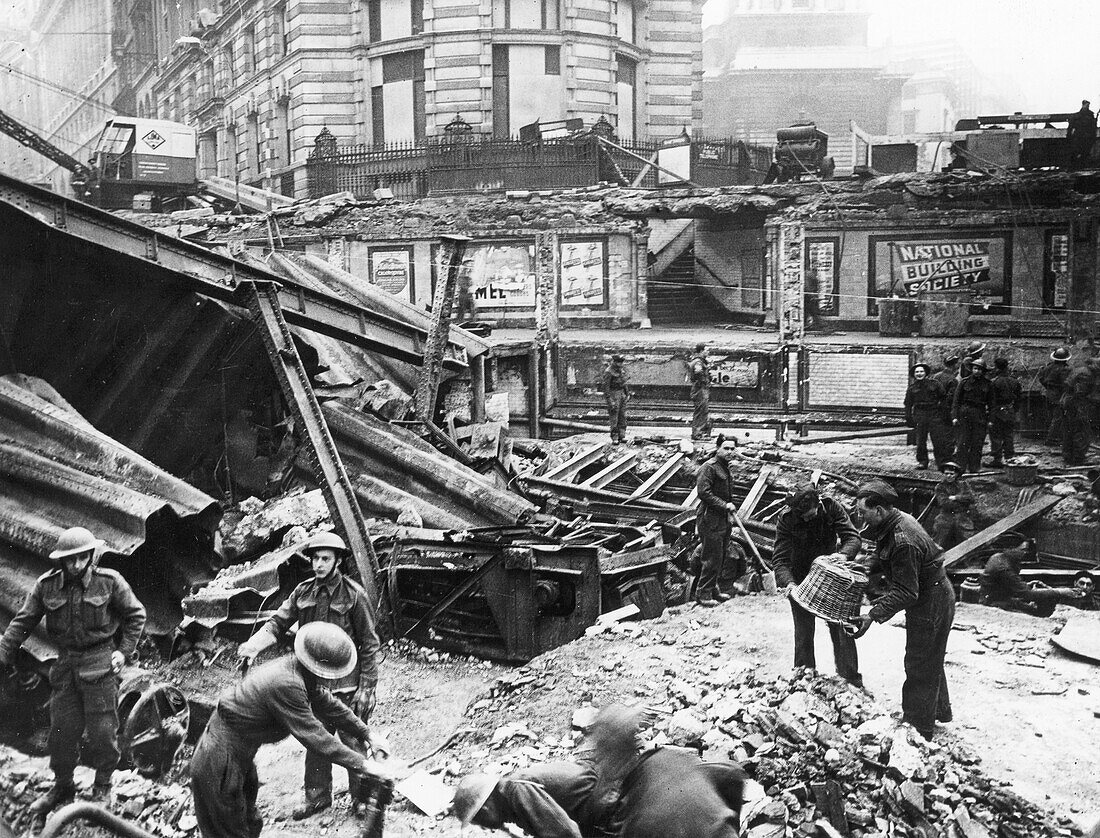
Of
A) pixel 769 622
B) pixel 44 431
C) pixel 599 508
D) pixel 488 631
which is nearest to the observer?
pixel 44 431

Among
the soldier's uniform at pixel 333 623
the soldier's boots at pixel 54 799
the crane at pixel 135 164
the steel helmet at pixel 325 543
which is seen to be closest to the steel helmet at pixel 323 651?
the soldier's uniform at pixel 333 623

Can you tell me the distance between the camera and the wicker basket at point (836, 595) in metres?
5.05

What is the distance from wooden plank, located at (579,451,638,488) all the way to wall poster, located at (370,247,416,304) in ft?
11.8

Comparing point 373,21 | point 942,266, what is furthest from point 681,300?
point 942,266

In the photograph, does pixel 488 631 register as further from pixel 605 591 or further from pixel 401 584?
pixel 605 591

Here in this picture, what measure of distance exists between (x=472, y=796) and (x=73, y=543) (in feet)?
8.18

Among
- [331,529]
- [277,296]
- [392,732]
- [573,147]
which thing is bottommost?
[392,732]

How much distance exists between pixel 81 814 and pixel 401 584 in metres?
3.10

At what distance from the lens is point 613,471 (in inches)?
449

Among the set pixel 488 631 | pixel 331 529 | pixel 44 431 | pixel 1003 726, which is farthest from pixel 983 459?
pixel 44 431

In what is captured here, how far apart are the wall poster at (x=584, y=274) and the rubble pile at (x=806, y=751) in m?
11.1

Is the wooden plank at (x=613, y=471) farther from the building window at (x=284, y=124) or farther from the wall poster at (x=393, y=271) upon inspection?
the building window at (x=284, y=124)

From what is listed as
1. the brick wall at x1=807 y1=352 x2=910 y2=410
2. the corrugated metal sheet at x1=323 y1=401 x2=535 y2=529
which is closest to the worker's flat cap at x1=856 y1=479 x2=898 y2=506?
the corrugated metal sheet at x1=323 y1=401 x2=535 y2=529

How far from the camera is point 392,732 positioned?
5266 millimetres
